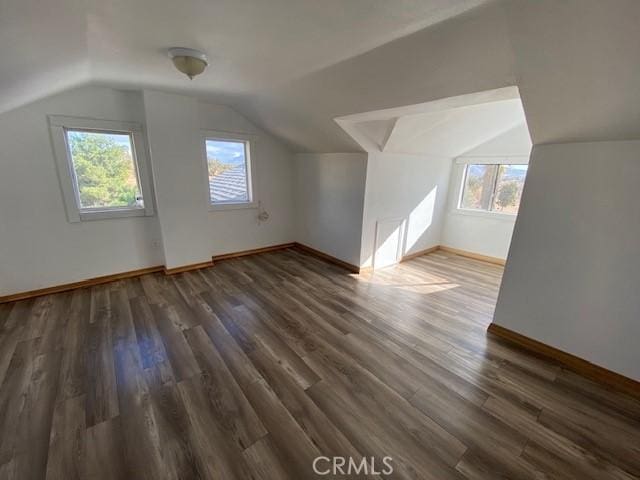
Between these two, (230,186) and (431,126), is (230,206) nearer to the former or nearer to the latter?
(230,186)

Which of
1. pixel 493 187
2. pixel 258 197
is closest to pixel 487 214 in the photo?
pixel 493 187

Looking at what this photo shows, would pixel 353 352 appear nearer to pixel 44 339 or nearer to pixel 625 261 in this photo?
pixel 625 261

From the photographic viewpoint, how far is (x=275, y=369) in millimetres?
1885

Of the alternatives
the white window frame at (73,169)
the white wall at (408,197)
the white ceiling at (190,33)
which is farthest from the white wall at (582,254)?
the white window frame at (73,169)

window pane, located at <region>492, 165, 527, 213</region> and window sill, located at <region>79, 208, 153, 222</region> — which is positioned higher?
window pane, located at <region>492, 165, 527, 213</region>

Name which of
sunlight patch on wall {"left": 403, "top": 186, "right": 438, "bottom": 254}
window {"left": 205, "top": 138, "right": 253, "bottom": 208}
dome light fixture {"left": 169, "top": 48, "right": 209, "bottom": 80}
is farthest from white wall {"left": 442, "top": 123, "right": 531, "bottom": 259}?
dome light fixture {"left": 169, "top": 48, "right": 209, "bottom": 80}

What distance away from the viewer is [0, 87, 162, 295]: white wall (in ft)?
8.39

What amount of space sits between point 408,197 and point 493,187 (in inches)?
58.2

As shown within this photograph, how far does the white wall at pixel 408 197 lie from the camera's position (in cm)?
351

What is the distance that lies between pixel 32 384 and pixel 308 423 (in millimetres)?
1853

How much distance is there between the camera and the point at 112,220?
3.15m

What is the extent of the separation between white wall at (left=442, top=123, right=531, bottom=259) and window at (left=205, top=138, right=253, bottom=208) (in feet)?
11.6

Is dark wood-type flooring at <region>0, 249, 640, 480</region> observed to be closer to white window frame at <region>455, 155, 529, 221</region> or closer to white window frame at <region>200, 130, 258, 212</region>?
white window frame at <region>200, 130, 258, 212</region>

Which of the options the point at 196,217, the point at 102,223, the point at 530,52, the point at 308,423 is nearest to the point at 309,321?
the point at 308,423
